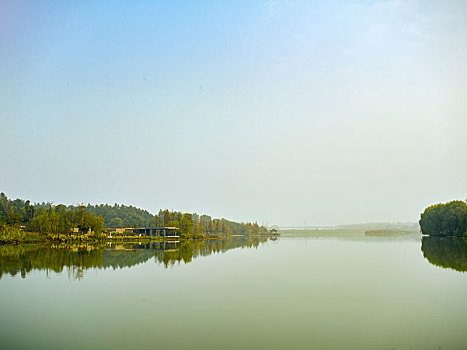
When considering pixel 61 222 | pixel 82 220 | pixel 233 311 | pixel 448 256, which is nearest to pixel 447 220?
pixel 448 256

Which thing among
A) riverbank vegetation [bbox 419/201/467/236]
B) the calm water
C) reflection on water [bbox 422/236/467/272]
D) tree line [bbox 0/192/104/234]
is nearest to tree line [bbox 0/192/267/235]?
tree line [bbox 0/192/104/234]

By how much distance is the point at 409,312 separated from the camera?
34.2ft

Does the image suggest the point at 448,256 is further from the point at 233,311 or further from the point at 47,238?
the point at 47,238

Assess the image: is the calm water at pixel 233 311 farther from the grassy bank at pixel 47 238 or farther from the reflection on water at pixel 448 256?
the grassy bank at pixel 47 238

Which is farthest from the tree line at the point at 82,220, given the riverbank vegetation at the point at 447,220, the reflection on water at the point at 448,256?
the riverbank vegetation at the point at 447,220

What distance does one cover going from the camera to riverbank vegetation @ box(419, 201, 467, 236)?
210 feet

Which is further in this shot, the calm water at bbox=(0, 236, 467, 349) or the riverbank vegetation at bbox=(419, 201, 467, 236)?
the riverbank vegetation at bbox=(419, 201, 467, 236)

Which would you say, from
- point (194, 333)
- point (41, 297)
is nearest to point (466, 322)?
point (194, 333)

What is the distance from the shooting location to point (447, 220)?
68312mm

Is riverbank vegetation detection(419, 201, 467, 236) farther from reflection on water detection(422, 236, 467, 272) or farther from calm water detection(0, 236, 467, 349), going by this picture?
calm water detection(0, 236, 467, 349)

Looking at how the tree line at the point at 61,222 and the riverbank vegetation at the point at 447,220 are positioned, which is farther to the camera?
the riverbank vegetation at the point at 447,220

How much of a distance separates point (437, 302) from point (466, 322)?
8.18 ft

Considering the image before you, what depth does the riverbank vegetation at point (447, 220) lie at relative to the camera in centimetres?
6396

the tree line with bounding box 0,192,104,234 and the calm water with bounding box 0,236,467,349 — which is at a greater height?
the tree line with bounding box 0,192,104,234
